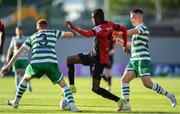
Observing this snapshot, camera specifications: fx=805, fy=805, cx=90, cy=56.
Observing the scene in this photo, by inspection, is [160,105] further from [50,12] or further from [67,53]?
[50,12]

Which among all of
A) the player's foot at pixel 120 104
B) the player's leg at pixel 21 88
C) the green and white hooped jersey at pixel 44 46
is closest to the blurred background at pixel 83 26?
the player's leg at pixel 21 88

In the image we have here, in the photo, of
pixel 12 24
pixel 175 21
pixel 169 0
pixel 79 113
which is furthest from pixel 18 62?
pixel 169 0

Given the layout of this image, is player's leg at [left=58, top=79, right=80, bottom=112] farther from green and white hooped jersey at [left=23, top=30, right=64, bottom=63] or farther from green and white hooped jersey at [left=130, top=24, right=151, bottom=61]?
green and white hooped jersey at [left=130, top=24, right=151, bottom=61]

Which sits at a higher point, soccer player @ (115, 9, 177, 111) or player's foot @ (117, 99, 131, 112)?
soccer player @ (115, 9, 177, 111)

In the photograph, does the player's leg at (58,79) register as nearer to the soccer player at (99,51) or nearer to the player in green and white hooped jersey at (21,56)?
the soccer player at (99,51)

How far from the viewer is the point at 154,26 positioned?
5922 centimetres

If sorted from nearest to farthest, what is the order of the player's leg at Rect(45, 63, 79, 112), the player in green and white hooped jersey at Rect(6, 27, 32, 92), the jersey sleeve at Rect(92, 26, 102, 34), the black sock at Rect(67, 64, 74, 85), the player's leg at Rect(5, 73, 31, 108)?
the player's leg at Rect(45, 63, 79, 112) → the player's leg at Rect(5, 73, 31, 108) → the jersey sleeve at Rect(92, 26, 102, 34) → the black sock at Rect(67, 64, 74, 85) → the player in green and white hooped jersey at Rect(6, 27, 32, 92)

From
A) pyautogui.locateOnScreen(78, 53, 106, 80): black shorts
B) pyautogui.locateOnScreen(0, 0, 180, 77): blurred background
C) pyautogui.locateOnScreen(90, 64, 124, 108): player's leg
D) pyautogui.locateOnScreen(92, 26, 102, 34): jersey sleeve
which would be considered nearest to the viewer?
pyautogui.locateOnScreen(92, 26, 102, 34): jersey sleeve

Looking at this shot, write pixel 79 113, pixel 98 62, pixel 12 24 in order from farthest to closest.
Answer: pixel 12 24, pixel 98 62, pixel 79 113

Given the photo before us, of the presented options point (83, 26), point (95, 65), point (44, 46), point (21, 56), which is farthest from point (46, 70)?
point (83, 26)

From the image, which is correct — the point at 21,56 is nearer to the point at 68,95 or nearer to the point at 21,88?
the point at 21,88

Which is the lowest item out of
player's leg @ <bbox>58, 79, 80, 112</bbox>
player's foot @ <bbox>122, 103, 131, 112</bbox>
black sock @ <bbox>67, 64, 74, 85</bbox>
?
player's foot @ <bbox>122, 103, 131, 112</bbox>

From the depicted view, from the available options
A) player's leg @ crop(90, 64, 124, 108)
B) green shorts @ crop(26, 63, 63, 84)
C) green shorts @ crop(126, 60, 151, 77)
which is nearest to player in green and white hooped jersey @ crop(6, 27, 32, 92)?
player's leg @ crop(90, 64, 124, 108)

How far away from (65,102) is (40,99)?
454cm
